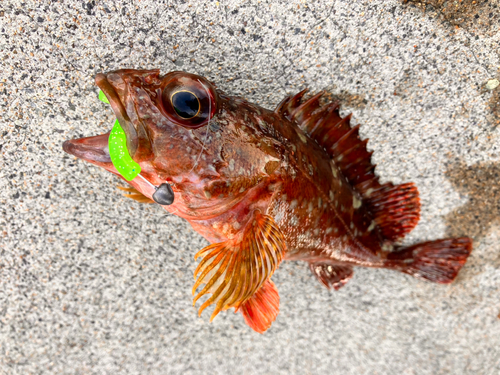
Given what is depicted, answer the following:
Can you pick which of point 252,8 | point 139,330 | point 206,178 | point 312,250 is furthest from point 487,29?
point 139,330

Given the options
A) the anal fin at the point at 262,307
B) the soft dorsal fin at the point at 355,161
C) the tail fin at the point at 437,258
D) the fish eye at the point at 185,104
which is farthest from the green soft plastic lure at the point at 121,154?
the tail fin at the point at 437,258

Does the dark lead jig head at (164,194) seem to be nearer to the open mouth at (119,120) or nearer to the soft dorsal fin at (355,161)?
the open mouth at (119,120)

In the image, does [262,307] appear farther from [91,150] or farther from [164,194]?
[91,150]

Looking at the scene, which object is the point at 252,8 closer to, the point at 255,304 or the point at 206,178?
the point at 206,178

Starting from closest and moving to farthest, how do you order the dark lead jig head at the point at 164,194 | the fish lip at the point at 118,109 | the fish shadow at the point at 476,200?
the fish lip at the point at 118,109 → the dark lead jig head at the point at 164,194 → the fish shadow at the point at 476,200

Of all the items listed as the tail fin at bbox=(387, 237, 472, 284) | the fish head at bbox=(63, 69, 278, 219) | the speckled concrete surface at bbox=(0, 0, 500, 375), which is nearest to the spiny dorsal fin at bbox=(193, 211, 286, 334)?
the fish head at bbox=(63, 69, 278, 219)
